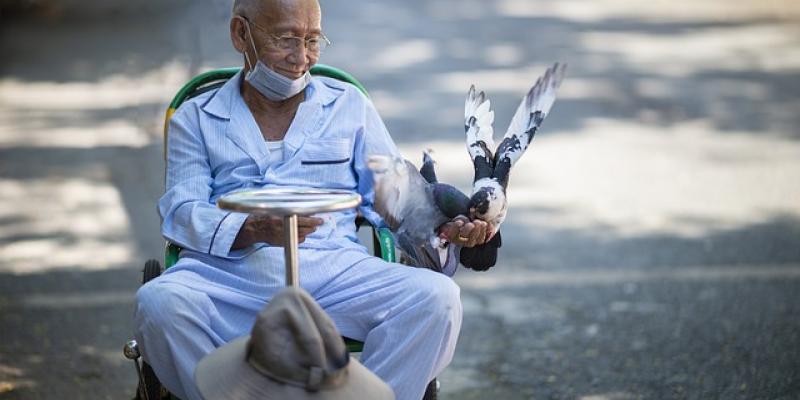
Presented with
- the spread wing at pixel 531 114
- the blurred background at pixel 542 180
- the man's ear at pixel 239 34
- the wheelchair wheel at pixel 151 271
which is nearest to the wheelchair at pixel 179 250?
the wheelchair wheel at pixel 151 271

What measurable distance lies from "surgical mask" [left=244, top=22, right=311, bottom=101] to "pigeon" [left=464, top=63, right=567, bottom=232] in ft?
1.80

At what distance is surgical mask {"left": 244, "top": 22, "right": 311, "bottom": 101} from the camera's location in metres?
3.79

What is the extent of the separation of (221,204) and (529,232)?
3943 millimetres

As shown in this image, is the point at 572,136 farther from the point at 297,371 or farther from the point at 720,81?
the point at 297,371

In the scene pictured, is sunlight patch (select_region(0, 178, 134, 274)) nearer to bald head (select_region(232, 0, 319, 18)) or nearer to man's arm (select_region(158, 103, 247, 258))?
man's arm (select_region(158, 103, 247, 258))

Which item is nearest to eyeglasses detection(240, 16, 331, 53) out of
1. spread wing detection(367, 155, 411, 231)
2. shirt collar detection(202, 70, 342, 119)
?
shirt collar detection(202, 70, 342, 119)

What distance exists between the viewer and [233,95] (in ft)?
12.9

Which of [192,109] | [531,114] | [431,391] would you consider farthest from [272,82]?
[431,391]

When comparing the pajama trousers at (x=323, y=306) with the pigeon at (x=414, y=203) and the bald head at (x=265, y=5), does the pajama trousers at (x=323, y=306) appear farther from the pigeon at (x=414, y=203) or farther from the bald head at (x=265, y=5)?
the bald head at (x=265, y=5)

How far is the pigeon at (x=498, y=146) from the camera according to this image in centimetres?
334

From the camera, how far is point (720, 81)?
1047 centimetres

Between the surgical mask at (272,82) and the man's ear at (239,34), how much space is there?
0.04 metres

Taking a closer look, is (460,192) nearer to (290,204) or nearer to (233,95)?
(290,204)

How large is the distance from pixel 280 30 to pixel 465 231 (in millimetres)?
906
